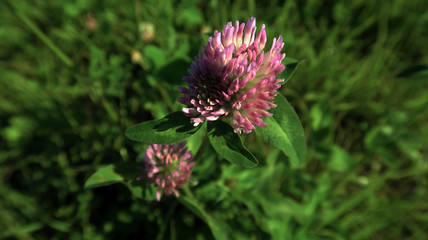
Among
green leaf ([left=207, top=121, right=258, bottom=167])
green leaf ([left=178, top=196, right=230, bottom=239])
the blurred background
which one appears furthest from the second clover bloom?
the blurred background

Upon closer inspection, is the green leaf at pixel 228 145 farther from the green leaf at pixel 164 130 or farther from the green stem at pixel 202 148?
the green stem at pixel 202 148

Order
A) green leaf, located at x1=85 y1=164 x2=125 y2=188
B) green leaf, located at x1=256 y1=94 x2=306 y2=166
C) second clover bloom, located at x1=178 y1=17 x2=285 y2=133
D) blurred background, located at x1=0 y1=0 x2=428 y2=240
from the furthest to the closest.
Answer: blurred background, located at x1=0 y1=0 x2=428 y2=240
green leaf, located at x1=85 y1=164 x2=125 y2=188
green leaf, located at x1=256 y1=94 x2=306 y2=166
second clover bloom, located at x1=178 y1=17 x2=285 y2=133

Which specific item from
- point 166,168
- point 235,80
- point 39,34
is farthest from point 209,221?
point 39,34

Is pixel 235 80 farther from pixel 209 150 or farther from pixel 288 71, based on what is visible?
pixel 209 150

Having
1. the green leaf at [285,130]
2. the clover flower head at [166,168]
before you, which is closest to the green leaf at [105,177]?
the clover flower head at [166,168]

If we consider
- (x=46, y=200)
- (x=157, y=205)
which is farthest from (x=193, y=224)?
(x=46, y=200)

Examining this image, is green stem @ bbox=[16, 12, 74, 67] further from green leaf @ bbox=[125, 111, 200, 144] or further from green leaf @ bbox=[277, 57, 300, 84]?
green leaf @ bbox=[277, 57, 300, 84]

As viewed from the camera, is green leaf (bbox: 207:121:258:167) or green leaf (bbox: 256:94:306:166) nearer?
green leaf (bbox: 207:121:258:167)

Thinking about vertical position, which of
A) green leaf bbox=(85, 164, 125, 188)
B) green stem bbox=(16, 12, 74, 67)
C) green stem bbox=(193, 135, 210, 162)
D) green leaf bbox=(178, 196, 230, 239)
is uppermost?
green stem bbox=(16, 12, 74, 67)
